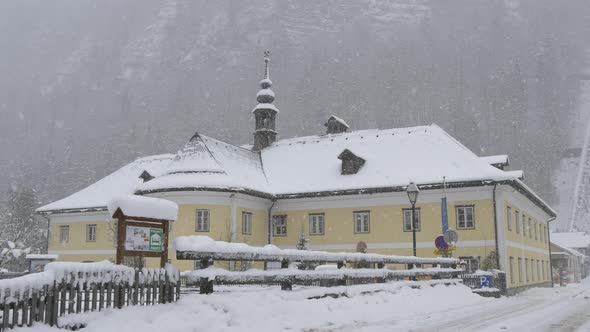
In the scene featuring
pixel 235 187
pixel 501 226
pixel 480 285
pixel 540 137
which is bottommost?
pixel 480 285

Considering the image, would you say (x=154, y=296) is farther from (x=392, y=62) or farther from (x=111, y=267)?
(x=392, y=62)

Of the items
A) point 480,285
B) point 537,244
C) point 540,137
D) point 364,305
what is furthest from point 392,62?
point 364,305

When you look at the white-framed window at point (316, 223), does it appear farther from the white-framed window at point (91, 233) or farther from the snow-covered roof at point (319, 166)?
the white-framed window at point (91, 233)

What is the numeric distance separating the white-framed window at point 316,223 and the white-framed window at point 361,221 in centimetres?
211

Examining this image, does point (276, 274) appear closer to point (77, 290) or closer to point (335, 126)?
point (77, 290)

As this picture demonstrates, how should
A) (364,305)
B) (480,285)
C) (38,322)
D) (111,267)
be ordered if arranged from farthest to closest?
(480,285) < (364,305) < (111,267) < (38,322)

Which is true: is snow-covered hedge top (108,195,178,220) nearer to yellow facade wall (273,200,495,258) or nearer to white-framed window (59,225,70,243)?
yellow facade wall (273,200,495,258)

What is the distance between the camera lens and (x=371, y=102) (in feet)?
474

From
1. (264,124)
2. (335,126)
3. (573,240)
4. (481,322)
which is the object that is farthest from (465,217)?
(573,240)

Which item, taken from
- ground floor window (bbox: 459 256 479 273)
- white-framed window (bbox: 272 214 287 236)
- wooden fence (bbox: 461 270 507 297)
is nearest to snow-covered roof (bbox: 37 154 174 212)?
white-framed window (bbox: 272 214 287 236)

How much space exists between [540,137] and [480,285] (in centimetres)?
13045

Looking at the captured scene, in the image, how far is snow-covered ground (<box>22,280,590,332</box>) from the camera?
9570 millimetres

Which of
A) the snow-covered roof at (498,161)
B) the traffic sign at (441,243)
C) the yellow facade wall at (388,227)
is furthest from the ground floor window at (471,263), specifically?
the traffic sign at (441,243)

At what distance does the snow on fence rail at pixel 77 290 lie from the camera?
8.17 m
